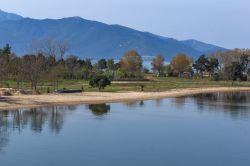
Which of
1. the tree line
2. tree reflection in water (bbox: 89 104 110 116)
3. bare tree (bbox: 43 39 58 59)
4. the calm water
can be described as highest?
bare tree (bbox: 43 39 58 59)

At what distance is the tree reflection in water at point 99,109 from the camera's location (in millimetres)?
41700

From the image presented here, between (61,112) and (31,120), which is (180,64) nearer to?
(61,112)

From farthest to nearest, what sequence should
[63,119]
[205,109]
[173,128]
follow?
[205,109], [63,119], [173,128]

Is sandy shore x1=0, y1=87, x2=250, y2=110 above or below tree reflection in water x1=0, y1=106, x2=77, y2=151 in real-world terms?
above

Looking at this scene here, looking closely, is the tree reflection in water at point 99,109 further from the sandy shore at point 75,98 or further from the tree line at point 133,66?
the tree line at point 133,66

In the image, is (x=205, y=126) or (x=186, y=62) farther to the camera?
(x=186, y=62)

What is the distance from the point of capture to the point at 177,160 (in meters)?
24.6

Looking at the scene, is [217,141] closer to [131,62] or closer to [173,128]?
[173,128]

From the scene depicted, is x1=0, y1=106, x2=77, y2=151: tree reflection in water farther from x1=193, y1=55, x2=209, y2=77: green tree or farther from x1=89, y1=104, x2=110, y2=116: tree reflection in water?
A: x1=193, y1=55, x2=209, y2=77: green tree

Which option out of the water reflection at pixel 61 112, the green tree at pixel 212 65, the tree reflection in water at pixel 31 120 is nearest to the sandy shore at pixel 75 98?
the water reflection at pixel 61 112

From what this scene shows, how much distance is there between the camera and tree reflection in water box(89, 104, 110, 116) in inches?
1642

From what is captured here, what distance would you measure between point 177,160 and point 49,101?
22645 millimetres

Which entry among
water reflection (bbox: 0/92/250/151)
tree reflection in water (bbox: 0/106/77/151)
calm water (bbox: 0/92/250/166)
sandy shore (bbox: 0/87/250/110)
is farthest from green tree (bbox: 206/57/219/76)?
tree reflection in water (bbox: 0/106/77/151)

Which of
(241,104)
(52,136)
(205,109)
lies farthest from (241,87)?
(52,136)
